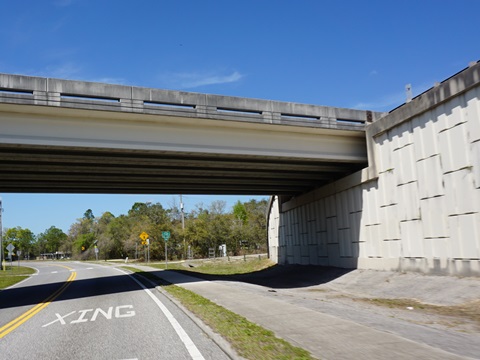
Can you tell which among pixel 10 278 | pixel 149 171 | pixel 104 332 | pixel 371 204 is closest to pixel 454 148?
pixel 371 204

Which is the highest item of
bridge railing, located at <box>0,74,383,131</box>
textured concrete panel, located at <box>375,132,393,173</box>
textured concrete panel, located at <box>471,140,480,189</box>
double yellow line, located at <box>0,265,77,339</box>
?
bridge railing, located at <box>0,74,383,131</box>

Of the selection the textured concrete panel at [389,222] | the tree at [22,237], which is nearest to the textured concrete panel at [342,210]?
the textured concrete panel at [389,222]

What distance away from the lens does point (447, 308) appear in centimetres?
1133

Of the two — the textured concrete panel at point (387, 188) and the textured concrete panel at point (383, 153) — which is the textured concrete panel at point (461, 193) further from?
the textured concrete panel at point (383, 153)

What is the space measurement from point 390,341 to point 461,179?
9075 millimetres

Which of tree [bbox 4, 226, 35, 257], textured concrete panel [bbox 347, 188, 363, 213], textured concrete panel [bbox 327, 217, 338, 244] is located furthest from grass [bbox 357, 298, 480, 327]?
tree [bbox 4, 226, 35, 257]

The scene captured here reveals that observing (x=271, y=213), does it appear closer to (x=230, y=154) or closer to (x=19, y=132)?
(x=230, y=154)

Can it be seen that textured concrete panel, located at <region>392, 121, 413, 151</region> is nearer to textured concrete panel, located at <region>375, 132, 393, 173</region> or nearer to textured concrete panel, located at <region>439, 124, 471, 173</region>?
textured concrete panel, located at <region>375, 132, 393, 173</region>

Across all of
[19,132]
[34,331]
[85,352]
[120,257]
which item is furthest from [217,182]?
[120,257]

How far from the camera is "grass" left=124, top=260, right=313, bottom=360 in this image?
19.3 ft

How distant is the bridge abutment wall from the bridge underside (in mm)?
2810

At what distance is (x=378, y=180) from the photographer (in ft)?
61.6

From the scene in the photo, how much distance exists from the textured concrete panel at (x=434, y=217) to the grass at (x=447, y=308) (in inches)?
111

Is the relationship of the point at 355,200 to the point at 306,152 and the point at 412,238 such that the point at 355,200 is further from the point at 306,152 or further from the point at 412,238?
the point at 412,238
